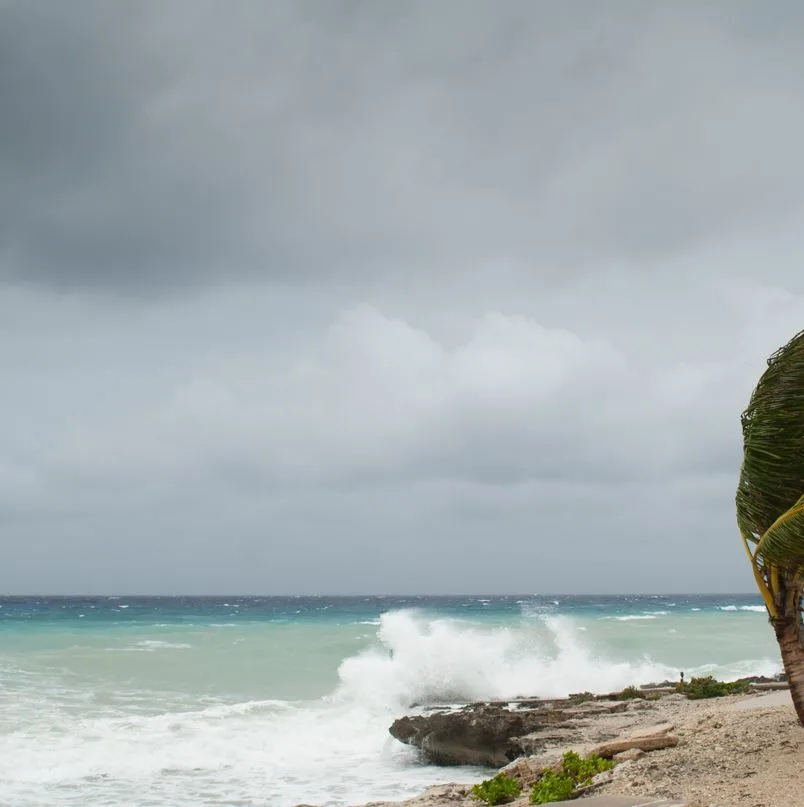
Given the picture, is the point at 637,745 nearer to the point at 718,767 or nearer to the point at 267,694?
the point at 718,767

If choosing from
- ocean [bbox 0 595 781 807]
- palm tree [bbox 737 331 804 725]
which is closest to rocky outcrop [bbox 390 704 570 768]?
ocean [bbox 0 595 781 807]

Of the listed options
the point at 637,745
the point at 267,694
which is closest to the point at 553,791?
the point at 637,745

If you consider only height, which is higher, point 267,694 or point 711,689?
point 711,689

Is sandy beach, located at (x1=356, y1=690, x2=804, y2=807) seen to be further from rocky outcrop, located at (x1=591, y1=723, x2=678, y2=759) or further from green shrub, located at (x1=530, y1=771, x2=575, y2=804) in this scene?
green shrub, located at (x1=530, y1=771, x2=575, y2=804)

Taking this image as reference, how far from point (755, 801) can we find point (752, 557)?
2.50m

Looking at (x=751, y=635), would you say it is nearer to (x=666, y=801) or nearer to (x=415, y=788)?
(x=415, y=788)

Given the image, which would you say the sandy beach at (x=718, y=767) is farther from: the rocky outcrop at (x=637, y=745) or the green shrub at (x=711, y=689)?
the green shrub at (x=711, y=689)

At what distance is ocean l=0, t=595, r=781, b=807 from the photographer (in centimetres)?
1435

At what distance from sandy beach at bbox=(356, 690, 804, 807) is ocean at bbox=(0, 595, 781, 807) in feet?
12.2

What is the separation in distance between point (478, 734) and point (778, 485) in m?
8.95

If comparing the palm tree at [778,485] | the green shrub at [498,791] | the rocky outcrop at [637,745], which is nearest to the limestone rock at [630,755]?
the rocky outcrop at [637,745]

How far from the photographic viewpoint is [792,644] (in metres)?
8.73

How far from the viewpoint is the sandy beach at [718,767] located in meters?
7.84

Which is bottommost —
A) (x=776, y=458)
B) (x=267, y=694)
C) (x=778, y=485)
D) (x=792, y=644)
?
(x=267, y=694)
